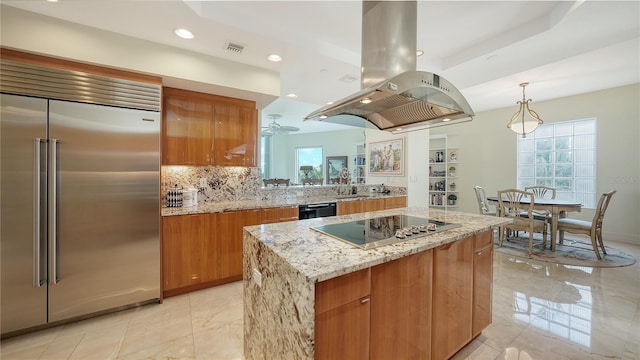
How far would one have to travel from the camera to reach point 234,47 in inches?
105

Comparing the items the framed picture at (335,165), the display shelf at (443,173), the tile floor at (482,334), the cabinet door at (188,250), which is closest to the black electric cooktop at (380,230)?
the tile floor at (482,334)

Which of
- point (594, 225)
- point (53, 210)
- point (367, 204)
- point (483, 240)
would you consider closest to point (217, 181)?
point (53, 210)

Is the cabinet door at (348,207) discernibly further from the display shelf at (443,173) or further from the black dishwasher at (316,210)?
the display shelf at (443,173)

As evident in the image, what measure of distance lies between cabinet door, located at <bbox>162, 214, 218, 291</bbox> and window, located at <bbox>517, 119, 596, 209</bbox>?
663cm

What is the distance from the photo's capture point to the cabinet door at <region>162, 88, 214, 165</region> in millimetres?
2934

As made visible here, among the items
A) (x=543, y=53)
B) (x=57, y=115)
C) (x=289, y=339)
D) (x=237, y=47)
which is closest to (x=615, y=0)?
(x=543, y=53)

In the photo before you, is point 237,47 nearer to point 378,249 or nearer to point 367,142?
point 378,249

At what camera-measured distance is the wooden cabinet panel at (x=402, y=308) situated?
131 cm

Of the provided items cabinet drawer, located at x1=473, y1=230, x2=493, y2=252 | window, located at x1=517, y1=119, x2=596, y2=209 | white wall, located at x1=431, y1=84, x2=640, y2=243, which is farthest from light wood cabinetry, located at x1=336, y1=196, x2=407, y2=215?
window, located at x1=517, y1=119, x2=596, y2=209

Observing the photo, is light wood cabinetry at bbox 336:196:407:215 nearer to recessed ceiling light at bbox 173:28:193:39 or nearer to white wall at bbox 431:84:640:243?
recessed ceiling light at bbox 173:28:193:39

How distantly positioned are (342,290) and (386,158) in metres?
4.32

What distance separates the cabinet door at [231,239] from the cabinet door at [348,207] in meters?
1.38

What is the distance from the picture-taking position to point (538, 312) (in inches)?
96.4

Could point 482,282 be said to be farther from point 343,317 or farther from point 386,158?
point 386,158
